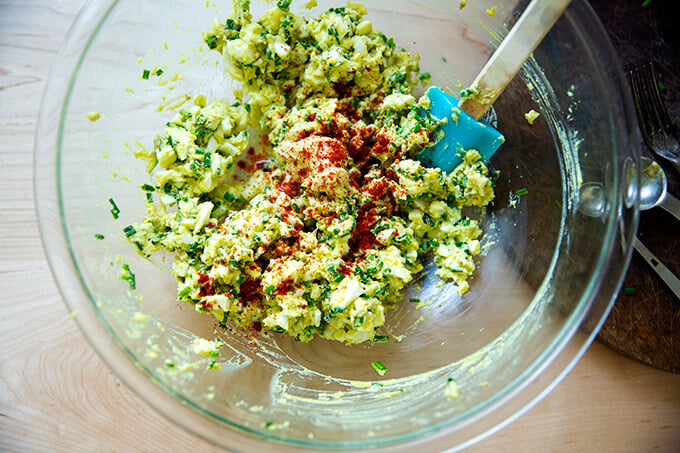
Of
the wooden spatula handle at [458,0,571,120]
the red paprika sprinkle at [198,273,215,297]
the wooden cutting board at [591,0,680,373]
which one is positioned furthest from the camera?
the wooden cutting board at [591,0,680,373]

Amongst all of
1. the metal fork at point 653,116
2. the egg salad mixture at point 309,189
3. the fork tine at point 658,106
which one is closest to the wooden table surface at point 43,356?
the egg salad mixture at point 309,189

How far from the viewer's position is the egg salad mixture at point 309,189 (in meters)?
1.55

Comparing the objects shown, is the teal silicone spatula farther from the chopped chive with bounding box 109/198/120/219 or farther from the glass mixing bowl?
the chopped chive with bounding box 109/198/120/219

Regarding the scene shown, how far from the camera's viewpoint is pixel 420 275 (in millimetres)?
1815

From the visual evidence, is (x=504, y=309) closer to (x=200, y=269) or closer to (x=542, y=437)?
(x=542, y=437)

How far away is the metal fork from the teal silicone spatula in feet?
2.14

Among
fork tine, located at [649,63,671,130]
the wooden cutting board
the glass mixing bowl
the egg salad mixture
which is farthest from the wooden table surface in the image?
fork tine, located at [649,63,671,130]

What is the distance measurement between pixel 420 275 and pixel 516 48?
0.92 meters

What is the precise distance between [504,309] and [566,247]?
32 cm

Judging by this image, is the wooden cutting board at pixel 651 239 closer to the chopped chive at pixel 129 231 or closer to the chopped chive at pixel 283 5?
the chopped chive at pixel 283 5

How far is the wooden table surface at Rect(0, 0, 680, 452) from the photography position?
71.9 inches

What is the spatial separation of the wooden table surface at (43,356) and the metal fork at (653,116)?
0.87m

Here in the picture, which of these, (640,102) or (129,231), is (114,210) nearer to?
(129,231)

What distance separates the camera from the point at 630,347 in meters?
1.77
